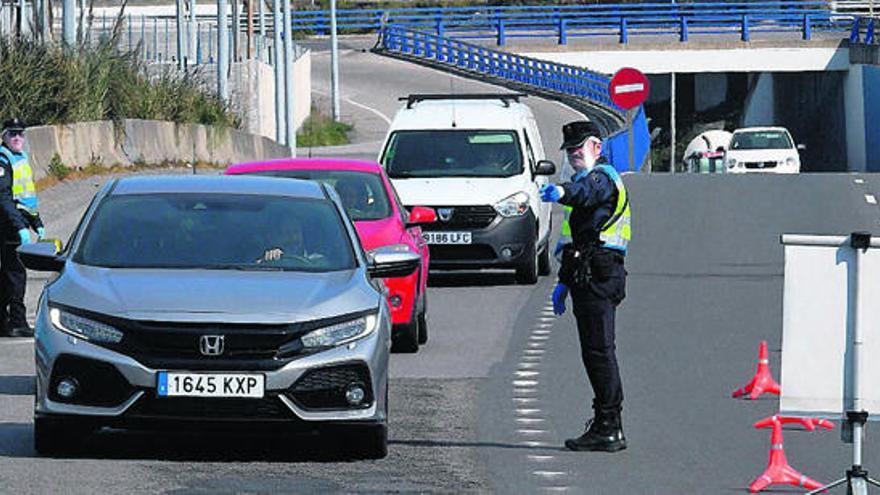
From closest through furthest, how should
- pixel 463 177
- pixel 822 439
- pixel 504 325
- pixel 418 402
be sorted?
1. pixel 822 439
2. pixel 418 402
3. pixel 504 325
4. pixel 463 177

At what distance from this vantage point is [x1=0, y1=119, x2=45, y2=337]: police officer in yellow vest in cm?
1748

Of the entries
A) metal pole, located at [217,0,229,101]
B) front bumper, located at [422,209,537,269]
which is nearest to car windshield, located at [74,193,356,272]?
front bumper, located at [422,209,537,269]

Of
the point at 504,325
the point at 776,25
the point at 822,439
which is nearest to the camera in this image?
the point at 822,439

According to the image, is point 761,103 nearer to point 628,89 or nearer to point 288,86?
point 288,86

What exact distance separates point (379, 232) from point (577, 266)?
19.1 ft

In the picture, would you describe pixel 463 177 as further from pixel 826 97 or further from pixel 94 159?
pixel 826 97

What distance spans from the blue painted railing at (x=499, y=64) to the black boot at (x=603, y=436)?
55.2m

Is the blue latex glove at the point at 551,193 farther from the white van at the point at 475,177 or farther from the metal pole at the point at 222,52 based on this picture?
the metal pole at the point at 222,52

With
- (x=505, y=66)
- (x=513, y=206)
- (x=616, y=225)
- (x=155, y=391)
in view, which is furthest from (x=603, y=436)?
(x=505, y=66)

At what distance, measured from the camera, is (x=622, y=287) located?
1239cm

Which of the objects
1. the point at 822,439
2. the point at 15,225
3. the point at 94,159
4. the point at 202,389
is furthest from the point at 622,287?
the point at 94,159

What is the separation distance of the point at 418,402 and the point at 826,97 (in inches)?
2861

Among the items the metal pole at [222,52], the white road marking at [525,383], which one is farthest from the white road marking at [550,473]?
the metal pole at [222,52]

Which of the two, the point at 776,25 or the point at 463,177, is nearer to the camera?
the point at 463,177
